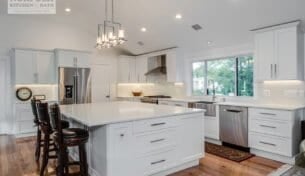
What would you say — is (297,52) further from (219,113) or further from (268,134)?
(219,113)

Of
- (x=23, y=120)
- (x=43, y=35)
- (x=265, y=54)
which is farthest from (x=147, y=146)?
(x=43, y=35)

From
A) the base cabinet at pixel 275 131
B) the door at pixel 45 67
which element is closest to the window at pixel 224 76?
the base cabinet at pixel 275 131

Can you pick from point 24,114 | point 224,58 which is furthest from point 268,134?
point 24,114

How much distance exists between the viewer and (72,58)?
6340mm

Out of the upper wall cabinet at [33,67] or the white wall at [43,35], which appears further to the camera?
the white wall at [43,35]

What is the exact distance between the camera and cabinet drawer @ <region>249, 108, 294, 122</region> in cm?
366

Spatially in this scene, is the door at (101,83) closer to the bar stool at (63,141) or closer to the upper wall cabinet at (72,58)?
the upper wall cabinet at (72,58)

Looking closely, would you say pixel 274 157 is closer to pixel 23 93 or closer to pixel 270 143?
pixel 270 143

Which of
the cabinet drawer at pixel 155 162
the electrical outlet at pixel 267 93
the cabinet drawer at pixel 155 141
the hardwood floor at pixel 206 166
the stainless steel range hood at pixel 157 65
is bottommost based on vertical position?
the hardwood floor at pixel 206 166

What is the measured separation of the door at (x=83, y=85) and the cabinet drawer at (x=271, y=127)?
4451 millimetres

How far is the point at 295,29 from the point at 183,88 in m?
3.26

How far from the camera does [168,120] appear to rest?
3.19m

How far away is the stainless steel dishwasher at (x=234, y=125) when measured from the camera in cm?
427

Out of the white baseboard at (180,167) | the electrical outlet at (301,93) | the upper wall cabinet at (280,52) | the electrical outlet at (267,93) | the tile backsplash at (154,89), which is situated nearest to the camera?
the white baseboard at (180,167)
